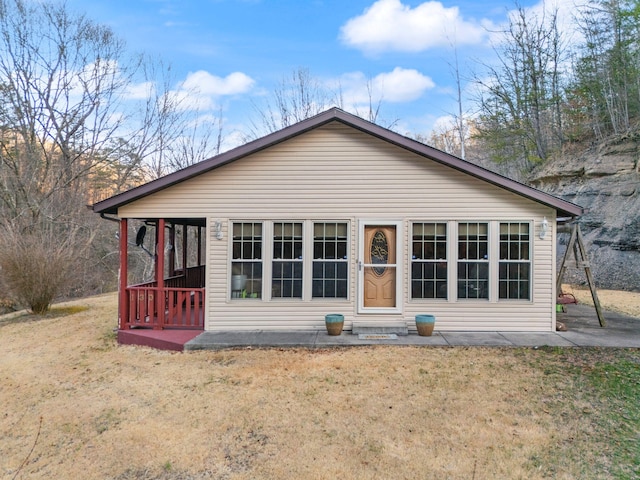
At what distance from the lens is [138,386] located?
507 centimetres

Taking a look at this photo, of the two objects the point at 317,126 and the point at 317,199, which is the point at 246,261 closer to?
the point at 317,199

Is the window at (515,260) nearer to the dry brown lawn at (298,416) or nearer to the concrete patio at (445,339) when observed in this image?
the concrete patio at (445,339)

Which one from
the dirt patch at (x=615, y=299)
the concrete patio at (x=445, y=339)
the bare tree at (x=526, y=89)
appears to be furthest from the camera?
the bare tree at (x=526, y=89)

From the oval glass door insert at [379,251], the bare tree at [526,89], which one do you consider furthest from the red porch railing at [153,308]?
the bare tree at [526,89]

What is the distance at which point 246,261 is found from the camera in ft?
24.3

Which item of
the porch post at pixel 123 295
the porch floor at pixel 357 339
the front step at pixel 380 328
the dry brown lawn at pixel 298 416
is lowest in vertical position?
the dry brown lawn at pixel 298 416

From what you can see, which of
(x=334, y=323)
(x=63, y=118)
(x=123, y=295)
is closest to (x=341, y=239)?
(x=334, y=323)

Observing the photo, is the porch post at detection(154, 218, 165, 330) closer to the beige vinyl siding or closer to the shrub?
the beige vinyl siding

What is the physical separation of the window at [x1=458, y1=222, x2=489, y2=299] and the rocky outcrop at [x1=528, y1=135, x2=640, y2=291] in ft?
32.1

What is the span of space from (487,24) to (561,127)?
6.44 meters

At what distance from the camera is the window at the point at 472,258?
7.26 meters

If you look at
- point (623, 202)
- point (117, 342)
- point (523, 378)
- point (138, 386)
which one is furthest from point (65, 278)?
point (623, 202)

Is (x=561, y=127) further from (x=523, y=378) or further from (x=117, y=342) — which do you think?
(x=117, y=342)

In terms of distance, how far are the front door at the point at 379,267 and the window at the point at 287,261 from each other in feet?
3.92
